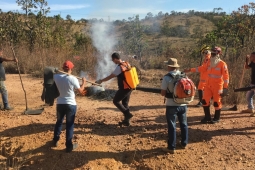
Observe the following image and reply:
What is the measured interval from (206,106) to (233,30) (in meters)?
10.1

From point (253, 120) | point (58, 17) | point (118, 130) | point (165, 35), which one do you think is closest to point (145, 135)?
point (118, 130)

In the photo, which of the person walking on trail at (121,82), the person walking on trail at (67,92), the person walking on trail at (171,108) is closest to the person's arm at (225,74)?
the person walking on trail at (171,108)

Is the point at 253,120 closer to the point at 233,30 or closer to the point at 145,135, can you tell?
the point at 145,135

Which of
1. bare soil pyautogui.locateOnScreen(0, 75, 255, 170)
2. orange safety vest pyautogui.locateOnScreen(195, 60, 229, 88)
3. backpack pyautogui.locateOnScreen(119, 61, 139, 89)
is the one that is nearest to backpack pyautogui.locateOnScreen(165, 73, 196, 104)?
bare soil pyautogui.locateOnScreen(0, 75, 255, 170)

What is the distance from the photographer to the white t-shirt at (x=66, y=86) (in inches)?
185

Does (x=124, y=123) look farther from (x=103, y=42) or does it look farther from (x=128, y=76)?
(x=103, y=42)

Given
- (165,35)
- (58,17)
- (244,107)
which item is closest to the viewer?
(244,107)

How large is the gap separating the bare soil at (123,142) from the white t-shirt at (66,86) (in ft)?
3.63

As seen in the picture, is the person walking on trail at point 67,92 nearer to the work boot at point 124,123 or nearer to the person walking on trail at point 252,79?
the work boot at point 124,123

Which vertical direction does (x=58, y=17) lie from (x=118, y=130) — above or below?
above

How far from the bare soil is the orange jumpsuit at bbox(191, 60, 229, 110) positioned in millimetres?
685

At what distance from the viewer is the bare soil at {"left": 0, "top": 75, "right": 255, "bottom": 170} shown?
188 inches

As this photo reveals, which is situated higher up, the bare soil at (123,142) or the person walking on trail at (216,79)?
the person walking on trail at (216,79)

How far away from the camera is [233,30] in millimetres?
14430
